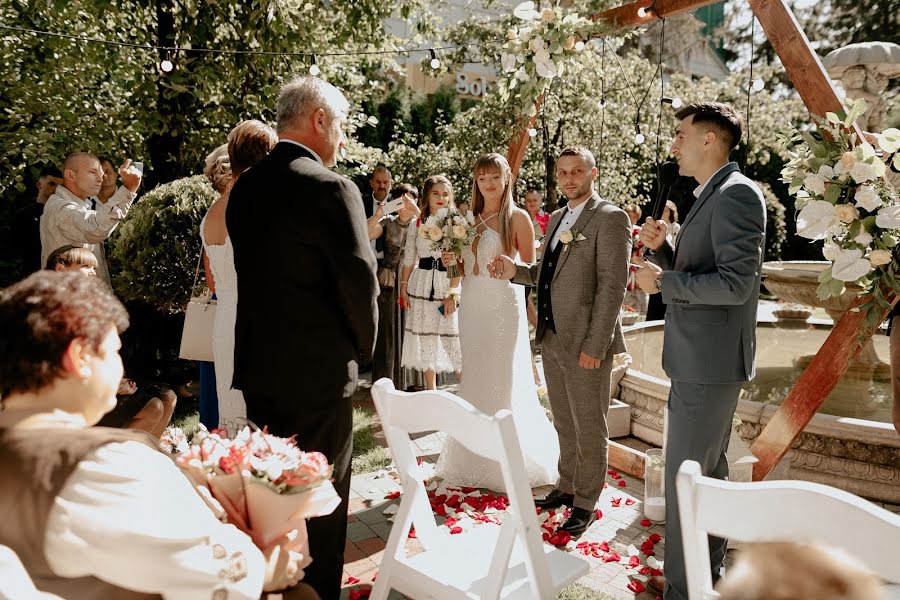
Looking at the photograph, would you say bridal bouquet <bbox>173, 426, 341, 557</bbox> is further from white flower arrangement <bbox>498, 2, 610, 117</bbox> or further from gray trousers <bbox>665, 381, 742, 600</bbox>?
white flower arrangement <bbox>498, 2, 610, 117</bbox>

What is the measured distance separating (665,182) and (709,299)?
605mm

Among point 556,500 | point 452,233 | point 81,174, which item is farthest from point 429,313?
point 81,174

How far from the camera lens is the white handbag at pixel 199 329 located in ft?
13.8

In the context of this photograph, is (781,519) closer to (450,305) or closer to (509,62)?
(509,62)

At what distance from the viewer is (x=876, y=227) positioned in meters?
3.08

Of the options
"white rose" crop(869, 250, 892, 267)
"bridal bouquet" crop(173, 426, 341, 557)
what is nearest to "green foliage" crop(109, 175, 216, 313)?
"bridal bouquet" crop(173, 426, 341, 557)

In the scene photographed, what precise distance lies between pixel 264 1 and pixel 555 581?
21.9 feet

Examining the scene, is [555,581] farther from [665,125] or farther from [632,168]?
[665,125]

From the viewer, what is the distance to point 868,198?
2.97 m

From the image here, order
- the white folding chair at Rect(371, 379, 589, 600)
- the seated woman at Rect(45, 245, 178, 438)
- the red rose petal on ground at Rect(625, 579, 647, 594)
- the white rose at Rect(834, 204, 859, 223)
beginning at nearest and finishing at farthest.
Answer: the white folding chair at Rect(371, 379, 589, 600) → the white rose at Rect(834, 204, 859, 223) → the red rose petal on ground at Rect(625, 579, 647, 594) → the seated woman at Rect(45, 245, 178, 438)

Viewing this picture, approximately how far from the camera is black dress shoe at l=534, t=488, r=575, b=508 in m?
4.25

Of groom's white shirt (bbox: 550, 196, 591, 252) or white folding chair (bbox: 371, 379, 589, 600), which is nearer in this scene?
white folding chair (bbox: 371, 379, 589, 600)

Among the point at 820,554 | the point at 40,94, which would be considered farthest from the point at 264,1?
the point at 820,554

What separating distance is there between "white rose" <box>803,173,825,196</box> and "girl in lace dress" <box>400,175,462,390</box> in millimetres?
3508
